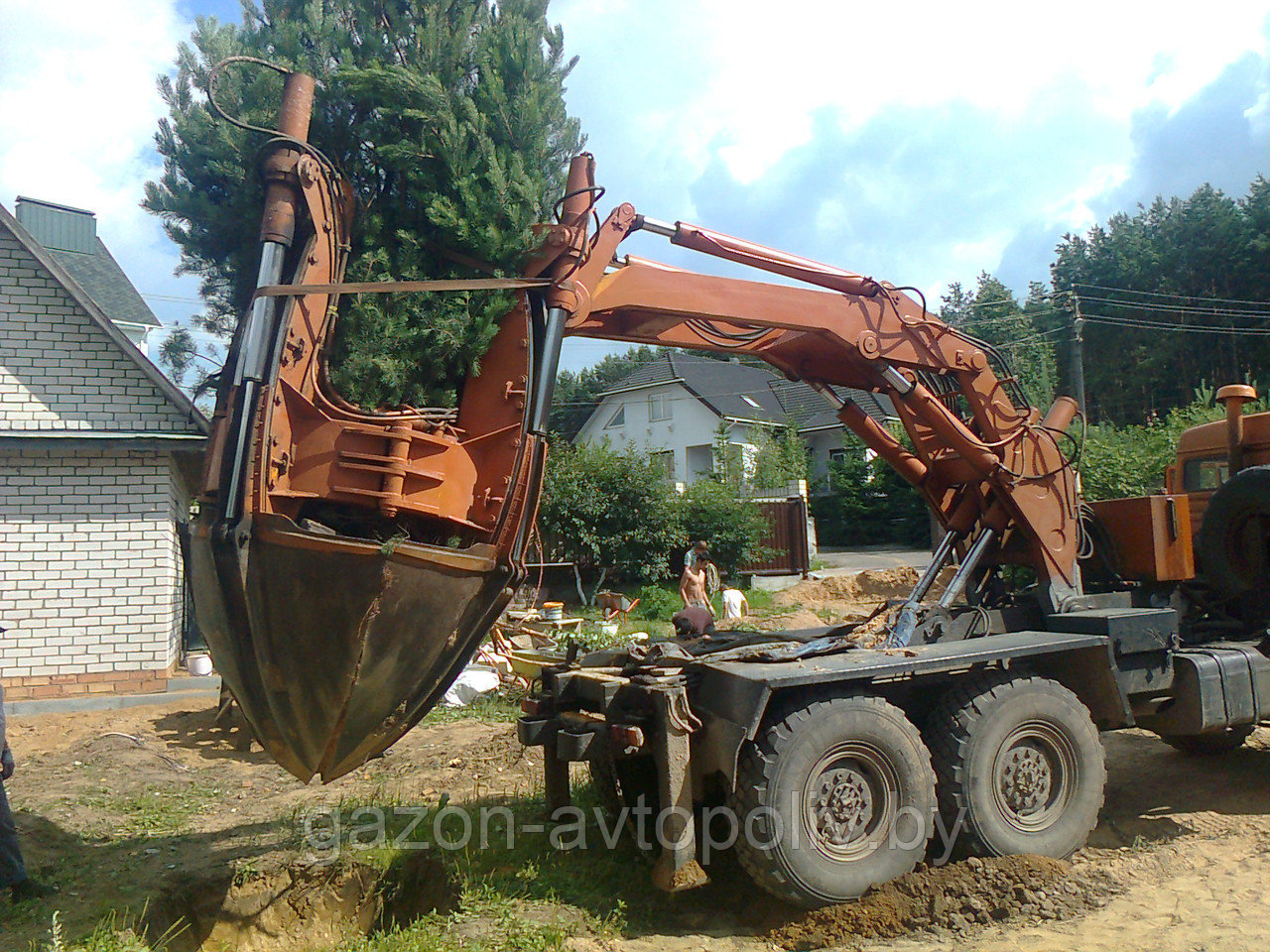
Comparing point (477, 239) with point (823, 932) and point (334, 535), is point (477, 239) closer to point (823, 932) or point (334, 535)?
point (334, 535)

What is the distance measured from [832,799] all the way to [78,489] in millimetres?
9019

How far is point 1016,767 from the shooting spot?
5473 mm

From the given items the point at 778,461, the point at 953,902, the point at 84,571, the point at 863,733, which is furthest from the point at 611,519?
the point at 953,902

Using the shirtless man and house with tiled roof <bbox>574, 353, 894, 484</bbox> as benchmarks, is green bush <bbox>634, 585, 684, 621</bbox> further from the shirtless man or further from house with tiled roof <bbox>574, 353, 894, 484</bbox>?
house with tiled roof <bbox>574, 353, 894, 484</bbox>

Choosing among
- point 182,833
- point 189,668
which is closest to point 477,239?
point 182,833

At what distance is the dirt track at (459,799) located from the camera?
4.71m

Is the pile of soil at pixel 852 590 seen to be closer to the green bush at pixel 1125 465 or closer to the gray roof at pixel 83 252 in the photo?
the green bush at pixel 1125 465

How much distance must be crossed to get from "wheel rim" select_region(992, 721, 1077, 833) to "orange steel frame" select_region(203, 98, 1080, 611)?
1.20 meters

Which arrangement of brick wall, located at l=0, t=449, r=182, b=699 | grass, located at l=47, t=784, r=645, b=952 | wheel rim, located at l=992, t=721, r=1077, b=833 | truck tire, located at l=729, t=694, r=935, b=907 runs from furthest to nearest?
brick wall, located at l=0, t=449, r=182, b=699, wheel rim, located at l=992, t=721, r=1077, b=833, truck tire, located at l=729, t=694, r=935, b=907, grass, located at l=47, t=784, r=645, b=952

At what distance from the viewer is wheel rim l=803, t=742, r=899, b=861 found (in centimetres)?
489

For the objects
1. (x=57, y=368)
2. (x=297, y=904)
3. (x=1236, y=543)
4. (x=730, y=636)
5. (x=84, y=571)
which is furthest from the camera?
(x=57, y=368)

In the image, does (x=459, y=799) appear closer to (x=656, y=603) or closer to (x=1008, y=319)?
(x=656, y=603)

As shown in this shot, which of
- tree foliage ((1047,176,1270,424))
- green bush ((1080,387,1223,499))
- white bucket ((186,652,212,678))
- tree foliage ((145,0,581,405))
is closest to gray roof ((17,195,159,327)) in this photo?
white bucket ((186,652,212,678))

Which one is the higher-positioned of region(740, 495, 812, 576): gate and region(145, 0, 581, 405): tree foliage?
region(145, 0, 581, 405): tree foliage
